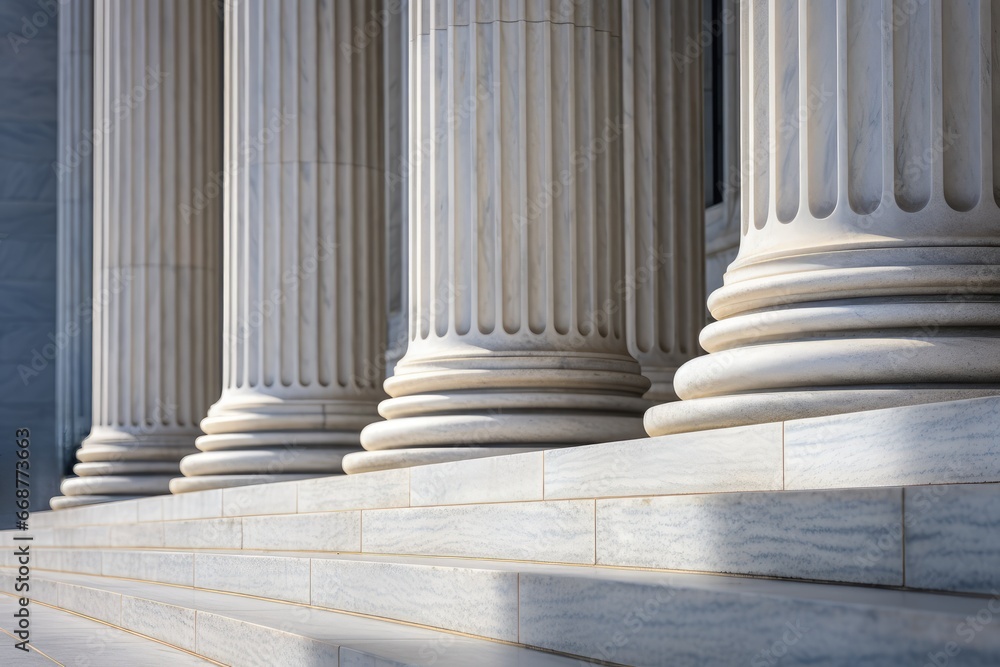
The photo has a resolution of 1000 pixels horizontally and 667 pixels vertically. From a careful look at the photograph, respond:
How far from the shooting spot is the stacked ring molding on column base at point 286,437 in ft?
146

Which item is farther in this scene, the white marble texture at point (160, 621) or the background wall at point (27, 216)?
the background wall at point (27, 216)

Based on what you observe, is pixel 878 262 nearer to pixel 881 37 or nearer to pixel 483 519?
pixel 881 37

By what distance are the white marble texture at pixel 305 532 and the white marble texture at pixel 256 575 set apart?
5.33ft

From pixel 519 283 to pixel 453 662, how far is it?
576 inches

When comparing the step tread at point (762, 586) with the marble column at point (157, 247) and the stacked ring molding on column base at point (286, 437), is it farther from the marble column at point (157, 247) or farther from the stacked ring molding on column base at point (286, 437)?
the marble column at point (157, 247)

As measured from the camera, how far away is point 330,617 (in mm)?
26562

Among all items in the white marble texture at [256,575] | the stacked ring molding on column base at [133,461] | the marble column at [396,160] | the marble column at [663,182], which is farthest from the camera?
the marble column at [396,160]

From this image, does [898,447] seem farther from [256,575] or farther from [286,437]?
[286,437]

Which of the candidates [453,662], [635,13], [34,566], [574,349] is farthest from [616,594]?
[34,566]

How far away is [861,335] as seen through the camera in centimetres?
1923

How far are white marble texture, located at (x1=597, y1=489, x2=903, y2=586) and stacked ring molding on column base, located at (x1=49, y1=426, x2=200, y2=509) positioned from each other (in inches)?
1736

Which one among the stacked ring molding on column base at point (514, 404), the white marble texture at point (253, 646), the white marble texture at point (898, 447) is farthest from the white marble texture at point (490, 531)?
the white marble texture at point (898, 447)

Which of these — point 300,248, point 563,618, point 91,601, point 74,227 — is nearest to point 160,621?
point 91,601

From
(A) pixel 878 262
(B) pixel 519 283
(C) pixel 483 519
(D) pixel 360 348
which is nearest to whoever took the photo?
(A) pixel 878 262
